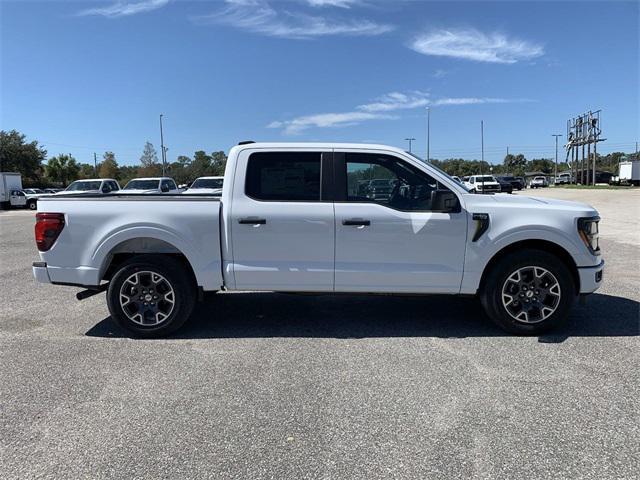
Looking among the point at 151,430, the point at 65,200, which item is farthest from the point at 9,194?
the point at 151,430

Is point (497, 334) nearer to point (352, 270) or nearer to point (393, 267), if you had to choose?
point (393, 267)

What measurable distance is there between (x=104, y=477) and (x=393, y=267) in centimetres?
317

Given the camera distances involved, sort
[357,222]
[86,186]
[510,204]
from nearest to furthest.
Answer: [357,222] < [510,204] < [86,186]

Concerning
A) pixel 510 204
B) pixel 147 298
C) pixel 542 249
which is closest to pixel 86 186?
pixel 147 298

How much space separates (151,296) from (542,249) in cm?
411

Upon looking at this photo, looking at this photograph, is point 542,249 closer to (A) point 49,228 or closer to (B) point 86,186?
(A) point 49,228

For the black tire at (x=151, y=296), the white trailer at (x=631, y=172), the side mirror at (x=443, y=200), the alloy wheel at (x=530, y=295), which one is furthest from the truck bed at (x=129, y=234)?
the white trailer at (x=631, y=172)

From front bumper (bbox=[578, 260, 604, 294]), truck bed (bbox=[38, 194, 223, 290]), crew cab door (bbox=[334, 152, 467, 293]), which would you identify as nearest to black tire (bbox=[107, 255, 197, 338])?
truck bed (bbox=[38, 194, 223, 290])

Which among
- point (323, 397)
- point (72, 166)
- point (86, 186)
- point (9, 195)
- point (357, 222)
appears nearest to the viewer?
point (323, 397)

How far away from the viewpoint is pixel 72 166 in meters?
76.6

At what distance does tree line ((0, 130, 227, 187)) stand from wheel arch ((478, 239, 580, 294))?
45221 mm

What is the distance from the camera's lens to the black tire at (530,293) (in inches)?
195

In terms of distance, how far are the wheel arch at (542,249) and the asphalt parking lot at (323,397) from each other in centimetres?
64

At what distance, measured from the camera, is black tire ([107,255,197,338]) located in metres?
5.06
